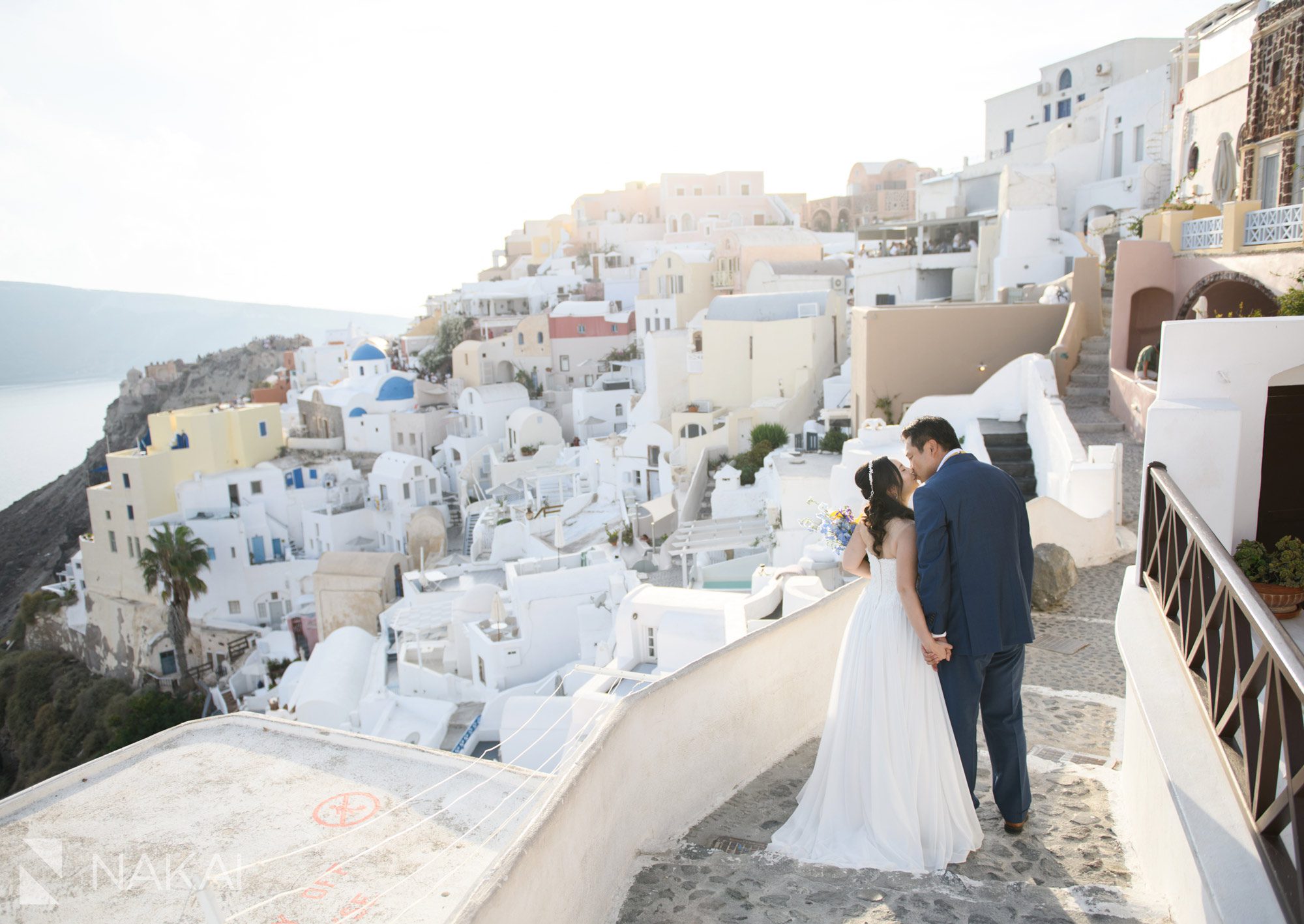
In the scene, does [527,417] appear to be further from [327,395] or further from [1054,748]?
[1054,748]

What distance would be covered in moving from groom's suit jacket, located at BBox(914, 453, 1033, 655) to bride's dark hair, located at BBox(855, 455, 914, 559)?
0.09m

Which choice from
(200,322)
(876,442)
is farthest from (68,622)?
(200,322)

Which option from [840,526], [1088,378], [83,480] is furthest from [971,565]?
[83,480]

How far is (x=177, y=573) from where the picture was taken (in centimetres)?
2523

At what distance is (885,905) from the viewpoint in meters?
2.97

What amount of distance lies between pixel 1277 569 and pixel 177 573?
26933mm

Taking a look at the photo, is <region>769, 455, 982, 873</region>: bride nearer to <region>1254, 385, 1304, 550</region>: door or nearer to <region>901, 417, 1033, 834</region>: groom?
<region>901, 417, 1033, 834</region>: groom

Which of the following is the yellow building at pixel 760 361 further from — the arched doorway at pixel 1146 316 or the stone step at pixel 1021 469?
the stone step at pixel 1021 469

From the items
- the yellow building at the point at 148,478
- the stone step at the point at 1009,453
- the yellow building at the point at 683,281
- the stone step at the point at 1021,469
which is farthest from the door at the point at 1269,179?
the yellow building at the point at 148,478

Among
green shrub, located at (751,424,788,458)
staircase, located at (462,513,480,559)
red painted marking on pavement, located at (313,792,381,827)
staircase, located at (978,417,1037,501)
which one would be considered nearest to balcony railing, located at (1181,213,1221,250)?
staircase, located at (978,417,1037,501)

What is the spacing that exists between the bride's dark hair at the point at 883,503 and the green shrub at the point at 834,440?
15440mm

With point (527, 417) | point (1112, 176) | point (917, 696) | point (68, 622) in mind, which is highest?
point (1112, 176)

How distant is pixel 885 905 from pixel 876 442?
10222mm

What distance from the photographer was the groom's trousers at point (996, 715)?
3355mm
